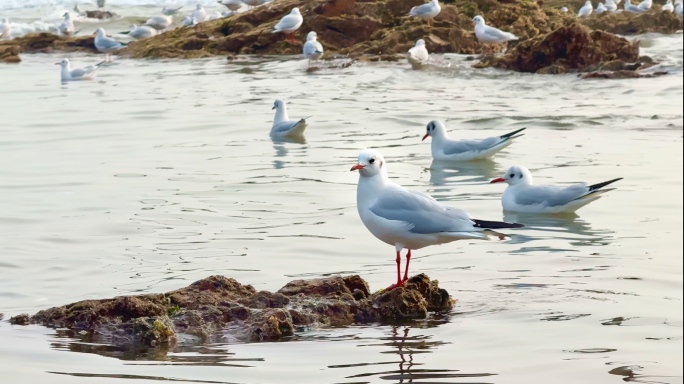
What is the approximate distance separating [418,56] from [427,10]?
11.1 ft

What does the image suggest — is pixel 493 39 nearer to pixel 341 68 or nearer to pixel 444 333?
pixel 341 68

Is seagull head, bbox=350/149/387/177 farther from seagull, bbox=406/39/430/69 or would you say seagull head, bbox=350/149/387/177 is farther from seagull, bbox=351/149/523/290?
seagull, bbox=406/39/430/69

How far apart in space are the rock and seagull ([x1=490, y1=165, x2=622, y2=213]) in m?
10.5

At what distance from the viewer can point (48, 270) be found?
25.1ft

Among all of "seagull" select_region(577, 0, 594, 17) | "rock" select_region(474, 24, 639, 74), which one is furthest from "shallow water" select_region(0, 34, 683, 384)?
"seagull" select_region(577, 0, 594, 17)

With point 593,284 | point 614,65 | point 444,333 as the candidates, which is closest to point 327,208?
point 593,284

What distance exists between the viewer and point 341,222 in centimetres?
927

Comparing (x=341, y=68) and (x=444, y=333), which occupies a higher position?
(x=341, y=68)

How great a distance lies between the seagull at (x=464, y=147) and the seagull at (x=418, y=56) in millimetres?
8379

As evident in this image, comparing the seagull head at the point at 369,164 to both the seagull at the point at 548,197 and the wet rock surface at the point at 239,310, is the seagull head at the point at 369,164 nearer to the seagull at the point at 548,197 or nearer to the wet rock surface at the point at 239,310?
the wet rock surface at the point at 239,310

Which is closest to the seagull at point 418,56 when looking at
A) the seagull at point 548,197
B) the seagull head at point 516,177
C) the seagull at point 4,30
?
the seagull head at point 516,177

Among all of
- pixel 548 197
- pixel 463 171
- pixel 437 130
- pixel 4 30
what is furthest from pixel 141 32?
pixel 548 197

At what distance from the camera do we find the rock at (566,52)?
20.4 metres

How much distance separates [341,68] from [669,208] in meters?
13.1
